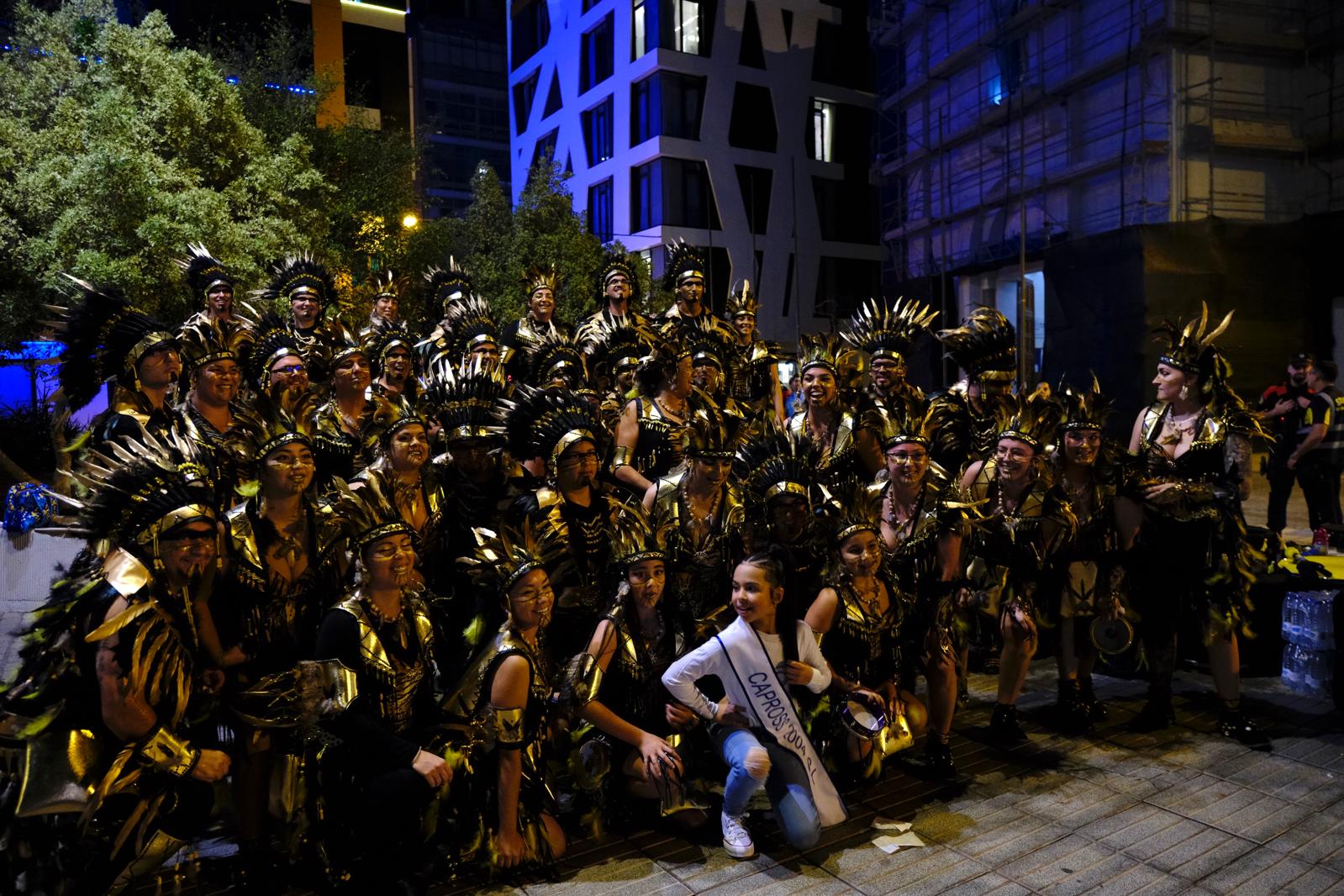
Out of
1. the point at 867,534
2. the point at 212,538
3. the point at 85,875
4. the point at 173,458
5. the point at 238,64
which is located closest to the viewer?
the point at 85,875

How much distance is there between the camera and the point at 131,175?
10992 millimetres

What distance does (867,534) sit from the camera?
4.54 meters

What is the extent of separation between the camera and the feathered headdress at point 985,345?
279 inches

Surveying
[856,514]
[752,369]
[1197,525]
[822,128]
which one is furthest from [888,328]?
[822,128]

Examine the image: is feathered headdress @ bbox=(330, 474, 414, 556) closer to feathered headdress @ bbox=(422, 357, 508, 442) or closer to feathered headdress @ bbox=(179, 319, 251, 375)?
feathered headdress @ bbox=(422, 357, 508, 442)

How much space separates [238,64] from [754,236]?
20553mm

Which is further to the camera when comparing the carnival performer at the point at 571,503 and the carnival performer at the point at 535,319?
the carnival performer at the point at 535,319

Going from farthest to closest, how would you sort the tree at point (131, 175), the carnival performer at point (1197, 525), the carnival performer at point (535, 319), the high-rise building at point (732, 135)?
the high-rise building at point (732, 135) → the tree at point (131, 175) → the carnival performer at point (535, 319) → the carnival performer at point (1197, 525)

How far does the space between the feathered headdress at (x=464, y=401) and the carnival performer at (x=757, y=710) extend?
203 centimetres

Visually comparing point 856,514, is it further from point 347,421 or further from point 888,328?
point 888,328

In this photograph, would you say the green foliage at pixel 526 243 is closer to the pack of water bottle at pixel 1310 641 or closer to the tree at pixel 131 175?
the tree at pixel 131 175

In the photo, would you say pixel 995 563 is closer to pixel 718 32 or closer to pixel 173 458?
pixel 173 458

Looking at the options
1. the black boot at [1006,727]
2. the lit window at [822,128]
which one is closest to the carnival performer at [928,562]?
the black boot at [1006,727]

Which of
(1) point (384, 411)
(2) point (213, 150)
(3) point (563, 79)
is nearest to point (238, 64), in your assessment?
(2) point (213, 150)
